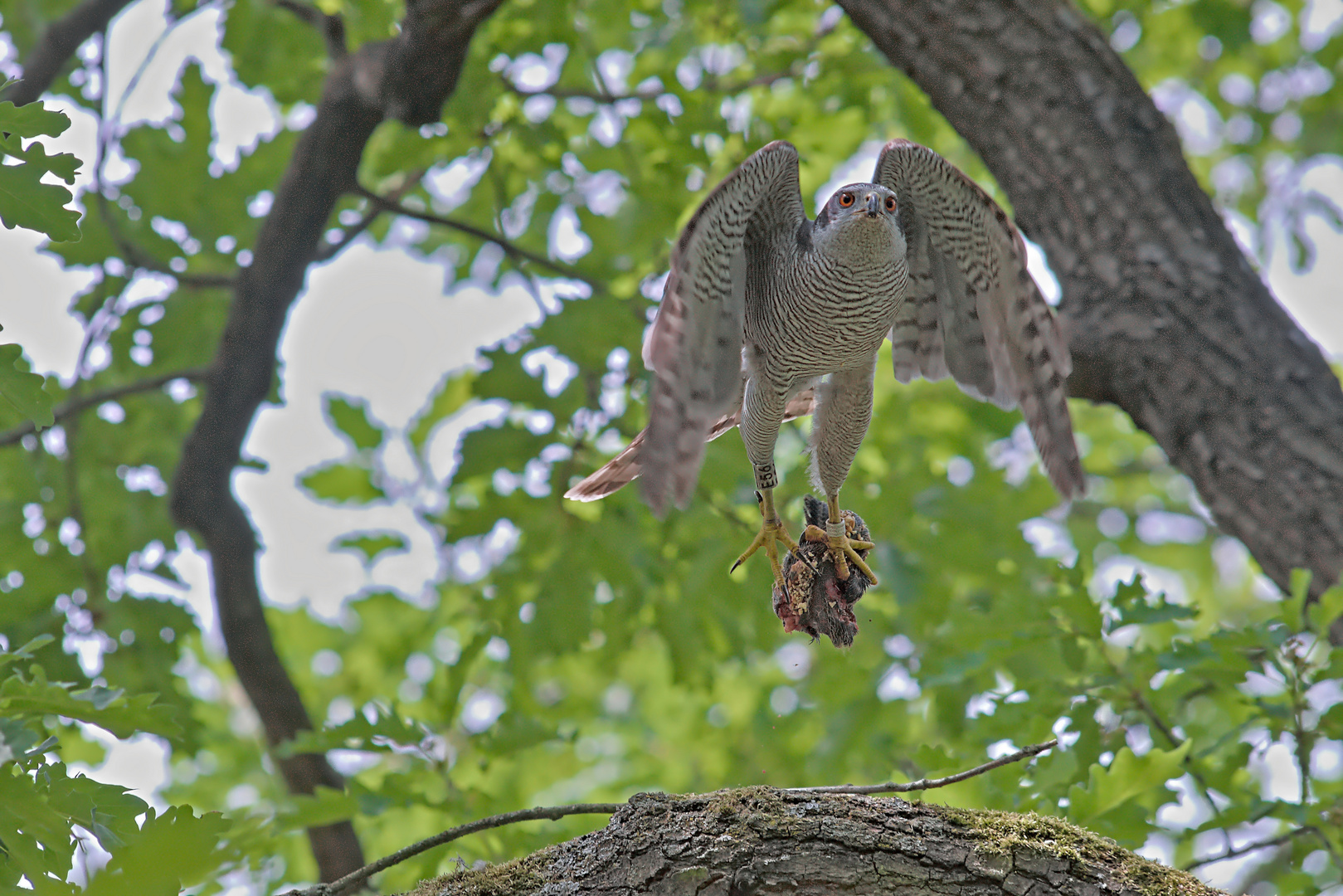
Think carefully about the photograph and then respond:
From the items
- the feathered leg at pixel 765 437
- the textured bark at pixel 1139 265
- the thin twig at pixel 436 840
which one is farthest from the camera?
the textured bark at pixel 1139 265

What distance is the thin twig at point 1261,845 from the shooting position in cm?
311

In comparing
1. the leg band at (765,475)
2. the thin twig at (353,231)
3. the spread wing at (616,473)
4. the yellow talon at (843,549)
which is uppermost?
the thin twig at (353,231)

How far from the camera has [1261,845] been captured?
3137mm

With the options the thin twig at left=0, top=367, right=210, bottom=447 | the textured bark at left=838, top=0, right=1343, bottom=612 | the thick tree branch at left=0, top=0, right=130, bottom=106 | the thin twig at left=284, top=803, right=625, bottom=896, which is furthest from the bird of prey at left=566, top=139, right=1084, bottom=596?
the thick tree branch at left=0, top=0, right=130, bottom=106

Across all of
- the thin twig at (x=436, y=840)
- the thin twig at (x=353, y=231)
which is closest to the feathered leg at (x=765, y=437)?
the thin twig at (x=436, y=840)

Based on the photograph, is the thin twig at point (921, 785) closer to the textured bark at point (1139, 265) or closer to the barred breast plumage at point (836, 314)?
the barred breast plumage at point (836, 314)

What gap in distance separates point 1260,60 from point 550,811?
970cm

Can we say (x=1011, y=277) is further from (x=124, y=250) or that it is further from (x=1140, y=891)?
(x=124, y=250)

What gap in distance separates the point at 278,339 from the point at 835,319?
382cm

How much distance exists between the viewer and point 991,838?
88.0 inches

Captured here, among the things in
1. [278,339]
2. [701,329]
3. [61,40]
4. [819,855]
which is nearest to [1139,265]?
Result: [701,329]

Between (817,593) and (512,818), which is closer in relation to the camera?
(512,818)

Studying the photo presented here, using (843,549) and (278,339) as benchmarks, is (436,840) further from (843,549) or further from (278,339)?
(278,339)

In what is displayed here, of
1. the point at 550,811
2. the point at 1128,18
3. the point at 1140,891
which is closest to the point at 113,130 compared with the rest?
the point at 550,811
